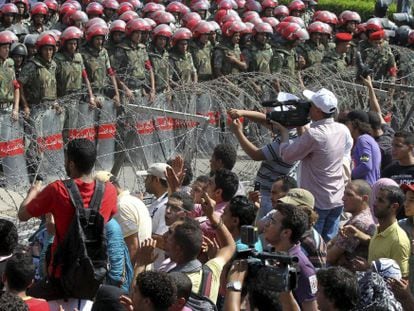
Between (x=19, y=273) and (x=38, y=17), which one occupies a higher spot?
(x=19, y=273)

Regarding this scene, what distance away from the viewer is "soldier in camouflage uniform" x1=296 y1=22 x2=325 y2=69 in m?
20.1

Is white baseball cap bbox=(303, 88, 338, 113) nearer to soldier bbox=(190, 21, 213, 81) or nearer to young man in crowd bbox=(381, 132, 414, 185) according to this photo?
young man in crowd bbox=(381, 132, 414, 185)

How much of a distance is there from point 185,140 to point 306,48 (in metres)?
7.46

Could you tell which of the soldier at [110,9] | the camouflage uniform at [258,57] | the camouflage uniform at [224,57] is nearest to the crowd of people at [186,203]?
the camouflage uniform at [224,57]

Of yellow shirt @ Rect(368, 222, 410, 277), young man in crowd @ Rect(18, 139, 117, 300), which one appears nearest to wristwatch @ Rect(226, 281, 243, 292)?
young man in crowd @ Rect(18, 139, 117, 300)

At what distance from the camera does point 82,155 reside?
326 inches

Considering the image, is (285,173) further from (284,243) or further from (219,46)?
(219,46)

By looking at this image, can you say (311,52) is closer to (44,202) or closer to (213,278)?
(44,202)

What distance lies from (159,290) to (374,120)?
5.77m

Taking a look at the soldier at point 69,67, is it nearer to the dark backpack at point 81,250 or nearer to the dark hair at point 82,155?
the dark hair at point 82,155

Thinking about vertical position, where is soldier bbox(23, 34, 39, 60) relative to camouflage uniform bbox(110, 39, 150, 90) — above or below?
above

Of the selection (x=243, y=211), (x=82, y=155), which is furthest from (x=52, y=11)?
(x=82, y=155)

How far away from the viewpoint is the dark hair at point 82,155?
8273 millimetres

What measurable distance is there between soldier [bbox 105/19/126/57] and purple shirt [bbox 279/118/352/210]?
7497 millimetres
